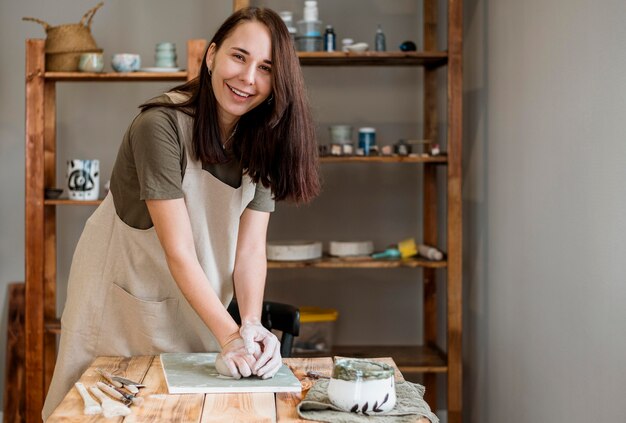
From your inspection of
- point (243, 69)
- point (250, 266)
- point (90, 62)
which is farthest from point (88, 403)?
point (90, 62)

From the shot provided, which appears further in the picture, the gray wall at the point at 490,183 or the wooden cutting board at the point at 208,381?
the gray wall at the point at 490,183

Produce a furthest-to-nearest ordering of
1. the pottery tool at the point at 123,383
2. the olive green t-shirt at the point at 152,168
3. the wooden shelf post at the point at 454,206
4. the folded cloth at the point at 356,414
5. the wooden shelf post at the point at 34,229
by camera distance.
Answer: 1. the wooden shelf post at the point at 34,229
2. the wooden shelf post at the point at 454,206
3. the olive green t-shirt at the point at 152,168
4. the pottery tool at the point at 123,383
5. the folded cloth at the point at 356,414

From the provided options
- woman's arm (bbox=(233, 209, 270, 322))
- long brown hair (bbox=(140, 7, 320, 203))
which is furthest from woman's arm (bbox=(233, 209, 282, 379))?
long brown hair (bbox=(140, 7, 320, 203))

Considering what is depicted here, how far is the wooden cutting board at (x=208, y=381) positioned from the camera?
167 centimetres

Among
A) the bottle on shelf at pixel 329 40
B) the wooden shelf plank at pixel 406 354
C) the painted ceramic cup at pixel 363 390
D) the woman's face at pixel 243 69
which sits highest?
the bottle on shelf at pixel 329 40

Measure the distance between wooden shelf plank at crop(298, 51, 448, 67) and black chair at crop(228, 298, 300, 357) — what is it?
1187 mm

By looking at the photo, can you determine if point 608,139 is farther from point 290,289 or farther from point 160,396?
point 290,289

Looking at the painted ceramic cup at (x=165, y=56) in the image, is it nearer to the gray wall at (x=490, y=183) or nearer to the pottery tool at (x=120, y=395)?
the gray wall at (x=490, y=183)

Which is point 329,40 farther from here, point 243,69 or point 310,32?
point 243,69

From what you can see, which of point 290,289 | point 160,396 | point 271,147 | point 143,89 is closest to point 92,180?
point 143,89

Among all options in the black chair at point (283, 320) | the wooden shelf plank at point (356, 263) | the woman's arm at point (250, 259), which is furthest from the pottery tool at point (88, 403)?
the wooden shelf plank at point (356, 263)

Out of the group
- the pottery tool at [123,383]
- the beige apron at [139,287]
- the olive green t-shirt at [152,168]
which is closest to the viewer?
the pottery tool at [123,383]

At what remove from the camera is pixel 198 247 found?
207 centimetres

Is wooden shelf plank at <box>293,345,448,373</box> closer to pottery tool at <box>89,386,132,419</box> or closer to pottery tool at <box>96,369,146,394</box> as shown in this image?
pottery tool at <box>96,369,146,394</box>
